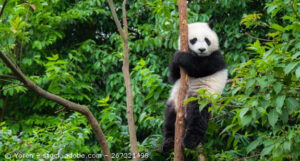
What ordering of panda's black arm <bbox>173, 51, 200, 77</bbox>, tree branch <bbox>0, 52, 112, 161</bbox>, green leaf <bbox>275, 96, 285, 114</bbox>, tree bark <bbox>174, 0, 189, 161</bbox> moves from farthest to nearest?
panda's black arm <bbox>173, 51, 200, 77</bbox> → tree bark <bbox>174, 0, 189, 161</bbox> → tree branch <bbox>0, 52, 112, 161</bbox> → green leaf <bbox>275, 96, 285, 114</bbox>

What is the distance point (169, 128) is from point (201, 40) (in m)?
1.08

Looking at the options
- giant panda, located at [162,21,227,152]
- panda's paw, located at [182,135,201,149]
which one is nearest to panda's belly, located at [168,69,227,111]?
giant panda, located at [162,21,227,152]

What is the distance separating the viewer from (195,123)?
4.17 meters

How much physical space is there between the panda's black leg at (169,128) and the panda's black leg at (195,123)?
1.30ft

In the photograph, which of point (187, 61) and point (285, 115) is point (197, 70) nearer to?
point (187, 61)

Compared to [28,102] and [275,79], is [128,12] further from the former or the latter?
[275,79]

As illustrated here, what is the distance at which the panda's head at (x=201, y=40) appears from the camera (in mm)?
4520

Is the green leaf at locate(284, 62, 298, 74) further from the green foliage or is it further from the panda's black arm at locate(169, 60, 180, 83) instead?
the panda's black arm at locate(169, 60, 180, 83)

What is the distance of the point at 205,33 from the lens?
471 centimetres

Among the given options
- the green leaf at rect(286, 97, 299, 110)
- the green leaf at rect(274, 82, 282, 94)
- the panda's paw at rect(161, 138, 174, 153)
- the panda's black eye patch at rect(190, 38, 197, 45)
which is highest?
the panda's black eye patch at rect(190, 38, 197, 45)

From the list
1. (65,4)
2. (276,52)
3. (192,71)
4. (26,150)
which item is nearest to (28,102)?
(65,4)

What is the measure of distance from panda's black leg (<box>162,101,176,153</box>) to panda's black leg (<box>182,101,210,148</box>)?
396 mm

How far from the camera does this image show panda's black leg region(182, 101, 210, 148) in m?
4.09

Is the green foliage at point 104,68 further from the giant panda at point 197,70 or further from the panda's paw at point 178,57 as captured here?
the panda's paw at point 178,57
